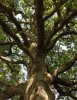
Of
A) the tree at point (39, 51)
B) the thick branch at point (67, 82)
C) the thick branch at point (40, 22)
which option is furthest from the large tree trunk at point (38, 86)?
the thick branch at point (40, 22)

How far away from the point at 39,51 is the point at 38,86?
1672 millimetres

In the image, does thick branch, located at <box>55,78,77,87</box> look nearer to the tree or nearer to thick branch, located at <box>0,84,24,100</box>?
the tree

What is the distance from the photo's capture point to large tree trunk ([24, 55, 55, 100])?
714 cm

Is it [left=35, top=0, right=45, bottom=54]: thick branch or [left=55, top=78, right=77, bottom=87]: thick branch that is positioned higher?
[left=35, top=0, right=45, bottom=54]: thick branch

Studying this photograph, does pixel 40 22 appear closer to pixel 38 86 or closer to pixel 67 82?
pixel 38 86

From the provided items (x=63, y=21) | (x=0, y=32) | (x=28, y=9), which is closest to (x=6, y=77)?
(x=0, y=32)

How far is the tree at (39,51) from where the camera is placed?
757cm

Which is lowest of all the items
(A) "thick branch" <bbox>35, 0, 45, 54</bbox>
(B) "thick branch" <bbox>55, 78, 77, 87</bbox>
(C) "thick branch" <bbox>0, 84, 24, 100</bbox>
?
(C) "thick branch" <bbox>0, 84, 24, 100</bbox>

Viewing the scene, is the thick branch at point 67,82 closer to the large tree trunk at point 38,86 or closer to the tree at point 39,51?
the tree at point 39,51

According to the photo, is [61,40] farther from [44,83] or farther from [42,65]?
[44,83]

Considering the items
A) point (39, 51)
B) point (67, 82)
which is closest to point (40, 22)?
point (39, 51)

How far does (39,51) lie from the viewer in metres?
8.74

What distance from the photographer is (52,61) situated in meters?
12.7

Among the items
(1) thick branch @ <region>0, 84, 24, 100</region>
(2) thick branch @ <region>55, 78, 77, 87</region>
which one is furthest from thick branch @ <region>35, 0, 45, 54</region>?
(1) thick branch @ <region>0, 84, 24, 100</region>
